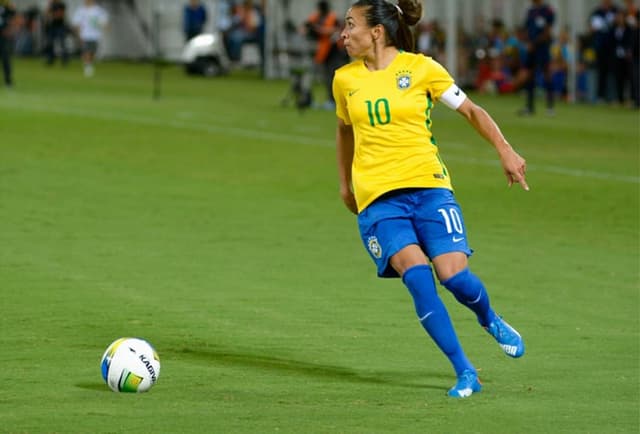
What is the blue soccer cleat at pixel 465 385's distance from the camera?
26.7 ft

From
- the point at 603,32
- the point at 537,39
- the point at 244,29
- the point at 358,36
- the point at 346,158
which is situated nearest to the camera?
the point at 358,36

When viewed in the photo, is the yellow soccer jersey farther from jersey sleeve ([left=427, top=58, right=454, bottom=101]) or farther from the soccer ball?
the soccer ball

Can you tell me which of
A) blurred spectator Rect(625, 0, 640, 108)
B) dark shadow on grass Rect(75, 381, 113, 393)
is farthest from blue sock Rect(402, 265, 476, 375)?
blurred spectator Rect(625, 0, 640, 108)

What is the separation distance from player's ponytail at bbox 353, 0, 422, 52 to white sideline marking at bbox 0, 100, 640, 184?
12.5m

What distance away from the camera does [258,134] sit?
26.9 m

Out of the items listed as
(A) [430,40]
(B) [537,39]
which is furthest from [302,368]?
(A) [430,40]

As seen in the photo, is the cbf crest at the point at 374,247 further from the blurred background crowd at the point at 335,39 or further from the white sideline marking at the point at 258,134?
the blurred background crowd at the point at 335,39

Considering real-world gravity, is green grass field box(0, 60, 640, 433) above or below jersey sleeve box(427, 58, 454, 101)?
below

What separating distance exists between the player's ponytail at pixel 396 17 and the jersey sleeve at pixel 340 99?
0.34 m

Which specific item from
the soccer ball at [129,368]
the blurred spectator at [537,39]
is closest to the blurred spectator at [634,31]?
the blurred spectator at [537,39]

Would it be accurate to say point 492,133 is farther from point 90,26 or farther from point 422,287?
point 90,26

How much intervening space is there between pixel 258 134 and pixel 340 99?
18475 millimetres

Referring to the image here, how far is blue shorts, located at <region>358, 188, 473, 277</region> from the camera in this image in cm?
823

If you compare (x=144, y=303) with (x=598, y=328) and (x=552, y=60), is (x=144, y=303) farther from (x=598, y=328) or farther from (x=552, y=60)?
(x=552, y=60)
